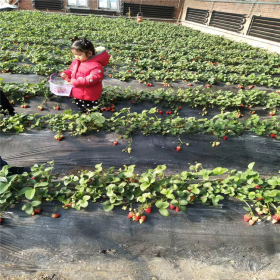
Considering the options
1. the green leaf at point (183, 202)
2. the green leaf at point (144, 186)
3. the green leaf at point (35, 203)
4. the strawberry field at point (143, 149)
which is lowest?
the strawberry field at point (143, 149)

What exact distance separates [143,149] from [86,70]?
140cm

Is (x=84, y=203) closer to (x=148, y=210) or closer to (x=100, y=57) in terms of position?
(x=148, y=210)

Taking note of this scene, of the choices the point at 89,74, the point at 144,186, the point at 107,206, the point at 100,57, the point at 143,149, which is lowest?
the point at 143,149

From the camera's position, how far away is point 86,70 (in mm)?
2988

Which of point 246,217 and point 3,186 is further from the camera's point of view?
point 246,217

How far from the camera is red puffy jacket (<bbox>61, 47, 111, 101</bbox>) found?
2.96 metres

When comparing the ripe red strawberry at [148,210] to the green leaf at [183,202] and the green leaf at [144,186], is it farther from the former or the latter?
the green leaf at [183,202]

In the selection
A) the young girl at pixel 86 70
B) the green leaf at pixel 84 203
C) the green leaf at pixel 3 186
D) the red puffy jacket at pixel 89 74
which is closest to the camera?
the green leaf at pixel 3 186

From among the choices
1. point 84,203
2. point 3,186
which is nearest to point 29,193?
point 3,186

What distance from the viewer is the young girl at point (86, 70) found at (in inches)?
110

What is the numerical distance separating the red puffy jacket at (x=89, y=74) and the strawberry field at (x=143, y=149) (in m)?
0.41

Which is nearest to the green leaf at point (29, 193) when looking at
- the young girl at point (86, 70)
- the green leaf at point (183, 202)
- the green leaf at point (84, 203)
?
the green leaf at point (84, 203)

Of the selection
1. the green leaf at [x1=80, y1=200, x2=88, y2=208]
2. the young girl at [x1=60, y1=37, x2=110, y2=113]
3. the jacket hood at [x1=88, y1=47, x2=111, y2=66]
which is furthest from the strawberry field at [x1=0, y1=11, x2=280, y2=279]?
the jacket hood at [x1=88, y1=47, x2=111, y2=66]

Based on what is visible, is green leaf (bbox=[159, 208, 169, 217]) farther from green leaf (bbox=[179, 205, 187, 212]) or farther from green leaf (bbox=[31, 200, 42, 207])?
green leaf (bbox=[31, 200, 42, 207])
